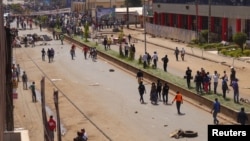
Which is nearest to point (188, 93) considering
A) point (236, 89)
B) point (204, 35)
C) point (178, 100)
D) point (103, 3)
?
point (236, 89)

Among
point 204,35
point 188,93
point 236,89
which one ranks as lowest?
point 188,93

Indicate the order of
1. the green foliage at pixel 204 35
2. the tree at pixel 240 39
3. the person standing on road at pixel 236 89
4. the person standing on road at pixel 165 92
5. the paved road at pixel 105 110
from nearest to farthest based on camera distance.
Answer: the paved road at pixel 105 110
the person standing on road at pixel 236 89
the person standing on road at pixel 165 92
the tree at pixel 240 39
the green foliage at pixel 204 35

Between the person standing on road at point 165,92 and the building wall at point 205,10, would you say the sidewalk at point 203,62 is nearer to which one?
the person standing on road at point 165,92

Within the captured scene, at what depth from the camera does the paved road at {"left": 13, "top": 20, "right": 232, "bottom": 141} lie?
23.2 meters

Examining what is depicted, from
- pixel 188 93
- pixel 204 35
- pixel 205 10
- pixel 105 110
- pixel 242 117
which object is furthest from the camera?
pixel 205 10

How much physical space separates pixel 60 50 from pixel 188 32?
12.1 metres

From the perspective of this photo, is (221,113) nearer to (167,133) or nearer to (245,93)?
(167,133)

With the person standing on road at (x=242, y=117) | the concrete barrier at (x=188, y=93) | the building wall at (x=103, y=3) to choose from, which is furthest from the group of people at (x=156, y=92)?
the building wall at (x=103, y=3)

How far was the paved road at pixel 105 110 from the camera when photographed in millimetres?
23188

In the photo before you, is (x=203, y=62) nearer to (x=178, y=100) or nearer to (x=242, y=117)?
(x=178, y=100)

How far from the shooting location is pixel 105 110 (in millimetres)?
27625

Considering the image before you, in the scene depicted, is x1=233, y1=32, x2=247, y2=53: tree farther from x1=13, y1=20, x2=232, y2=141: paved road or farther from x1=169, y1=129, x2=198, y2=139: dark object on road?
x1=169, y1=129, x2=198, y2=139: dark object on road

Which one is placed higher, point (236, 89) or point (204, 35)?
point (204, 35)

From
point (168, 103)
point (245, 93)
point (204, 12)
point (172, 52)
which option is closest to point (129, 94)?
point (168, 103)
